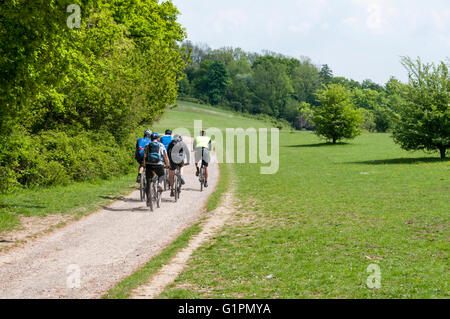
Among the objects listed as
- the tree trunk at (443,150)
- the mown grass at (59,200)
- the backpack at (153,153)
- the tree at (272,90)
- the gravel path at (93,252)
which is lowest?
the gravel path at (93,252)

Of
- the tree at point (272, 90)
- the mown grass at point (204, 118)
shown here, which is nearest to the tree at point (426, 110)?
the mown grass at point (204, 118)

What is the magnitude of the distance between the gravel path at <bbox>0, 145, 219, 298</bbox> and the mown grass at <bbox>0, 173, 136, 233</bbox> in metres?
0.94

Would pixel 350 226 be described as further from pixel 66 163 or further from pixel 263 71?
pixel 263 71

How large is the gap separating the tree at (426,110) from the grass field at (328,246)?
11.4 meters

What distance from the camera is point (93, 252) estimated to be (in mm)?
9594

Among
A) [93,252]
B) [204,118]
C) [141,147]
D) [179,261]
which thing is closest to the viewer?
[179,261]

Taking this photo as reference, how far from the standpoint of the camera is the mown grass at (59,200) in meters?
13.5

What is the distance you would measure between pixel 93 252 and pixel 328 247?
15.9 feet

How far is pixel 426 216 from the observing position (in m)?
13.1

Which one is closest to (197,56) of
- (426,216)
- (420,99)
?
(420,99)

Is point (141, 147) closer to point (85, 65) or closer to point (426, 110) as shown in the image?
point (85, 65)

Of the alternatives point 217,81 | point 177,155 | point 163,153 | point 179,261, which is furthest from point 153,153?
point 217,81

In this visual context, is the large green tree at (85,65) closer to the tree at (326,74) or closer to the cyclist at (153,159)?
the cyclist at (153,159)

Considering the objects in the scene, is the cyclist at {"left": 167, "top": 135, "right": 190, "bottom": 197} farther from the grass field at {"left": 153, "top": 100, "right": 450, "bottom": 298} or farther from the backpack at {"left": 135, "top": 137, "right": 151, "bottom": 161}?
the grass field at {"left": 153, "top": 100, "right": 450, "bottom": 298}
